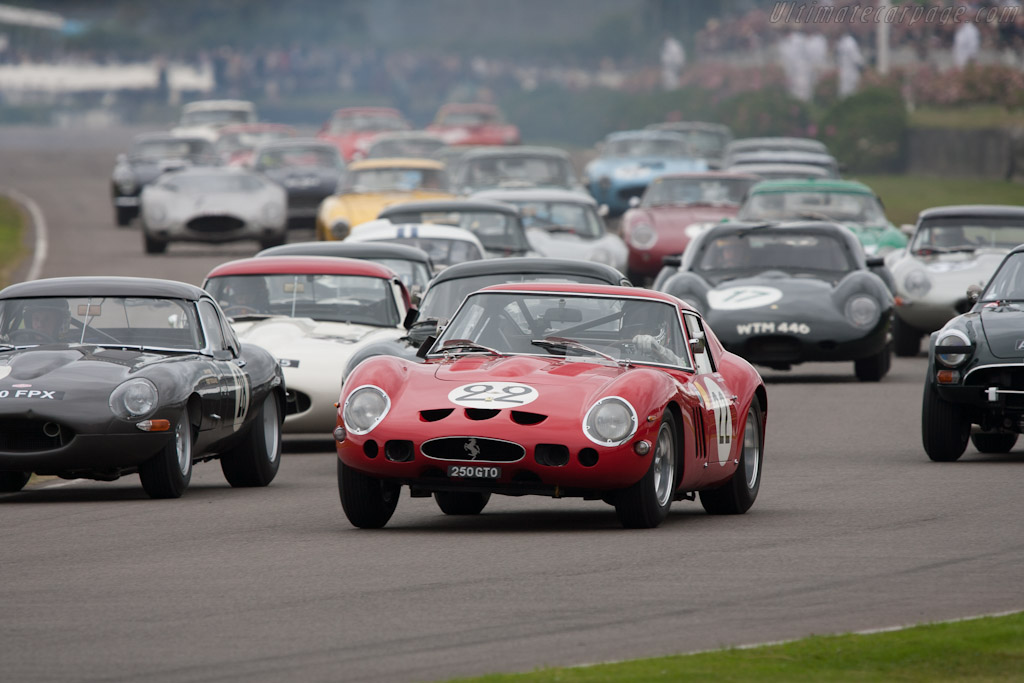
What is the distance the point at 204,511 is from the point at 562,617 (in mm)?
4022

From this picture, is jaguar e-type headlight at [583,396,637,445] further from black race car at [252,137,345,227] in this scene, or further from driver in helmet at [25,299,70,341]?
black race car at [252,137,345,227]

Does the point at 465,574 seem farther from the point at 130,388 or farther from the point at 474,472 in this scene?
the point at 130,388

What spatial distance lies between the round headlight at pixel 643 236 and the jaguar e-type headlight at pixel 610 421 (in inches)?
680

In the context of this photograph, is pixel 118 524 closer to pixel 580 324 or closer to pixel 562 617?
pixel 580 324

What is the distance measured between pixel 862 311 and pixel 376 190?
11406mm

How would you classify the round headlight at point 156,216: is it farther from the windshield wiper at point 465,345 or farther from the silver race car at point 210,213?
the windshield wiper at point 465,345

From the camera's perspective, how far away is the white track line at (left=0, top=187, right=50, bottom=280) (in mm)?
29250

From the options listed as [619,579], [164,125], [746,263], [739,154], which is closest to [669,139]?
[739,154]

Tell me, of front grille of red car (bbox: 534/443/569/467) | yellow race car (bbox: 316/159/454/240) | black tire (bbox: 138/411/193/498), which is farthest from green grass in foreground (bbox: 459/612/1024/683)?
yellow race car (bbox: 316/159/454/240)

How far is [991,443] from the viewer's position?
14148mm

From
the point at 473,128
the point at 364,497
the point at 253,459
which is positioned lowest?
the point at 473,128

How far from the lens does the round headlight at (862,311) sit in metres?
18.9

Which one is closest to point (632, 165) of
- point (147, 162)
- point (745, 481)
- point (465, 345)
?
point (147, 162)

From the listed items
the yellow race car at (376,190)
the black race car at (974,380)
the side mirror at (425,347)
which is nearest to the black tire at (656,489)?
the side mirror at (425,347)
